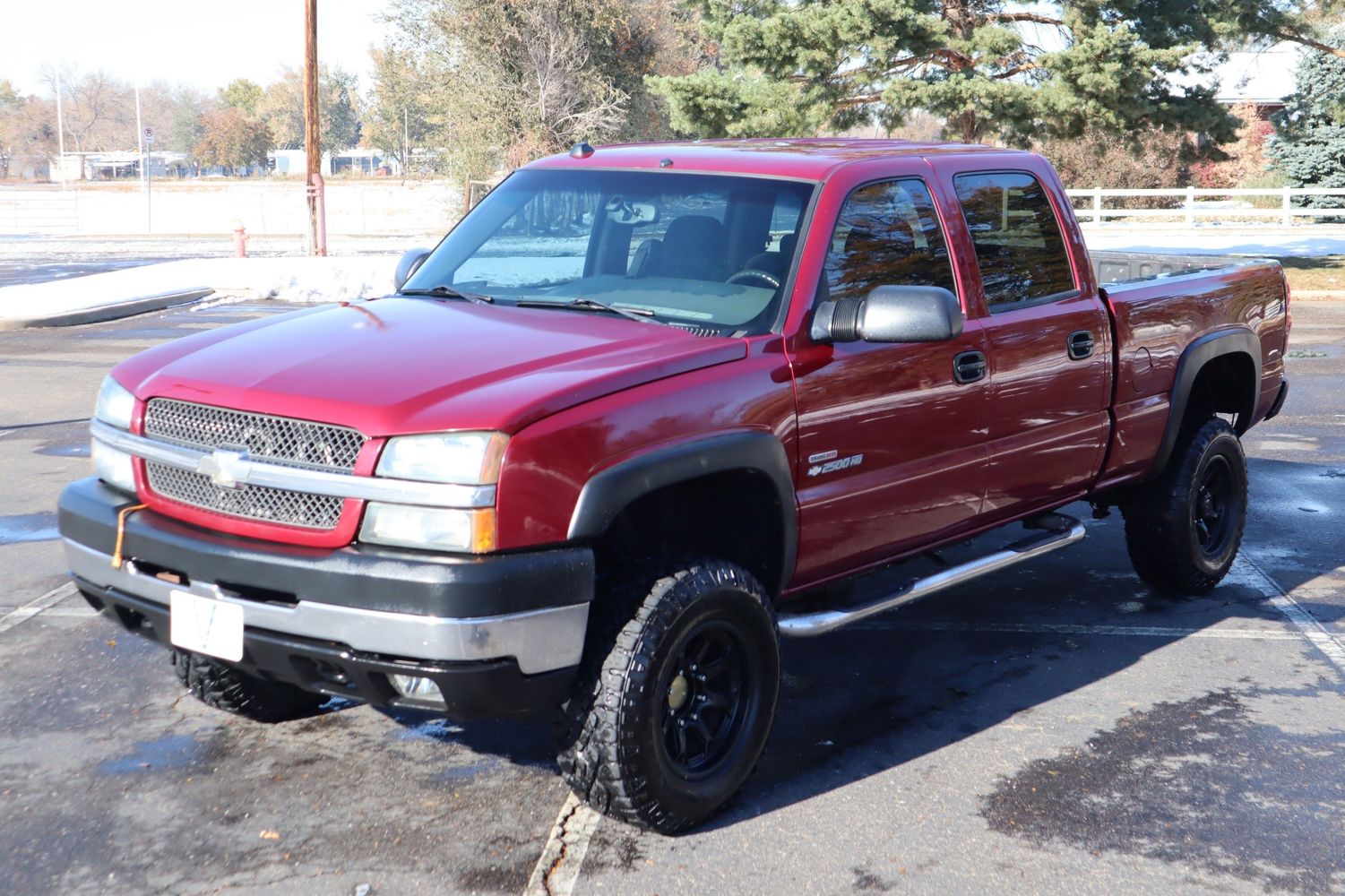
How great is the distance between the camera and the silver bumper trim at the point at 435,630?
11.3 ft

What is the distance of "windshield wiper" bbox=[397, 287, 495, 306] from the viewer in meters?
4.73

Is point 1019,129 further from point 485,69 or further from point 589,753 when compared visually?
point 589,753

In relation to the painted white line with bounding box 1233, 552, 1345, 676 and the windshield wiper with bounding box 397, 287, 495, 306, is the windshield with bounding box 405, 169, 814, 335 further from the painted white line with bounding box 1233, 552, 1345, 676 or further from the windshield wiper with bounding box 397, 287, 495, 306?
the painted white line with bounding box 1233, 552, 1345, 676

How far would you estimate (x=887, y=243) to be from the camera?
189 inches

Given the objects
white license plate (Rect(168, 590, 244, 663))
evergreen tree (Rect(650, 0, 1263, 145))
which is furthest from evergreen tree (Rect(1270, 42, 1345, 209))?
white license plate (Rect(168, 590, 244, 663))

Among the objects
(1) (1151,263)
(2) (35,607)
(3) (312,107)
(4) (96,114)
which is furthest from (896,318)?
(4) (96,114)

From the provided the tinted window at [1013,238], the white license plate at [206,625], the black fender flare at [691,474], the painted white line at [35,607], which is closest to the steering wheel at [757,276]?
the black fender flare at [691,474]

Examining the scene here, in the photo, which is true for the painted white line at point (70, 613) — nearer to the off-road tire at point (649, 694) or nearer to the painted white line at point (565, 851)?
the painted white line at point (565, 851)

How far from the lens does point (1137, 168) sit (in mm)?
45062

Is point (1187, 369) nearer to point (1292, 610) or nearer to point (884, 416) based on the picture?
point (1292, 610)

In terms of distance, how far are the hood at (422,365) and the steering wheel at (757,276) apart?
36 cm

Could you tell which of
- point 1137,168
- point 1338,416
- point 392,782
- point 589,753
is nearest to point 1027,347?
point 589,753

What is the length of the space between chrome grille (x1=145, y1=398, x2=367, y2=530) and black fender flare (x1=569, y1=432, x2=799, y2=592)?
0.61 meters

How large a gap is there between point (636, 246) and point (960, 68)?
73.4ft
